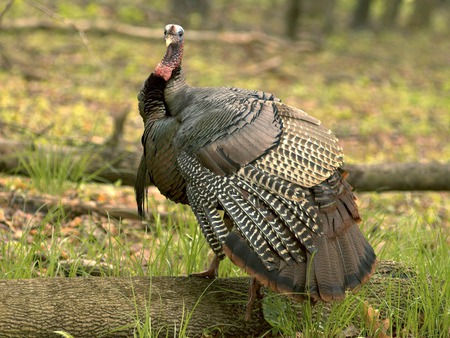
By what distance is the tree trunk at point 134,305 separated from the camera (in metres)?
3.29

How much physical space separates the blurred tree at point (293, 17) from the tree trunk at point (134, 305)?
14130 mm

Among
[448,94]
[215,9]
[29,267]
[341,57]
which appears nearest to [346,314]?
[29,267]

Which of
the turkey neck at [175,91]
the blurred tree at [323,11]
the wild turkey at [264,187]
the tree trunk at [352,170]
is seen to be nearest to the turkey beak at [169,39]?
the turkey neck at [175,91]

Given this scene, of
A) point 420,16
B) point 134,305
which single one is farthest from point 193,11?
point 134,305

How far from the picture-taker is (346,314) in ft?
11.8

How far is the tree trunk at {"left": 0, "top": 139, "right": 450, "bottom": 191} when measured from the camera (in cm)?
605

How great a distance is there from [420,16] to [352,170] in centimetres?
1961

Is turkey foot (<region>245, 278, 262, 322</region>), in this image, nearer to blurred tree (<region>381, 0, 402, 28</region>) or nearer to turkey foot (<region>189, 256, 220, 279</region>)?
turkey foot (<region>189, 256, 220, 279</region>)

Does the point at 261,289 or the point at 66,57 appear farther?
the point at 66,57

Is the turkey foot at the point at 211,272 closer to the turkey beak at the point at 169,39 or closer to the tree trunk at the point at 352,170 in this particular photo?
the turkey beak at the point at 169,39

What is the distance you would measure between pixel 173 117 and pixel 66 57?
32.0ft

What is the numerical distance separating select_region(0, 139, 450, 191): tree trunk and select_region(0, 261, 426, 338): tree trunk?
100 inches

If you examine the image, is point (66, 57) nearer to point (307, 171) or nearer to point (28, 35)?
point (28, 35)

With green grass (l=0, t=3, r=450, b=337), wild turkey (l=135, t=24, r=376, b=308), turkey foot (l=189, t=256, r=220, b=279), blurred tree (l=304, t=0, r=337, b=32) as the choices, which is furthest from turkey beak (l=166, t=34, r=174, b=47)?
blurred tree (l=304, t=0, r=337, b=32)
